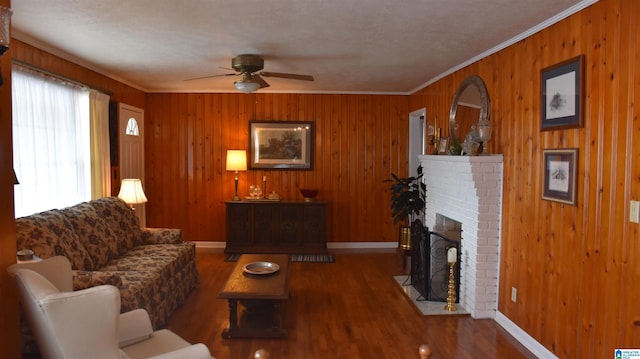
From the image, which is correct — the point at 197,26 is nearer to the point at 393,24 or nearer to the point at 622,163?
the point at 393,24

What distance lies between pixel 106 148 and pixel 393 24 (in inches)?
144

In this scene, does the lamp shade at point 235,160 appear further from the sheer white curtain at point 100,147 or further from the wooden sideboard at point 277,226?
the sheer white curtain at point 100,147

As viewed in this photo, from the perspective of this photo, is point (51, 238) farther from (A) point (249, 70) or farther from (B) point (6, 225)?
(A) point (249, 70)

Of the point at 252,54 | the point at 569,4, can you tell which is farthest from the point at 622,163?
the point at 252,54

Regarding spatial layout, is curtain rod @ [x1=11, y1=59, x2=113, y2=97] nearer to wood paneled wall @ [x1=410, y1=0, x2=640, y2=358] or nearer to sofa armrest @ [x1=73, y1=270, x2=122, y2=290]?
sofa armrest @ [x1=73, y1=270, x2=122, y2=290]

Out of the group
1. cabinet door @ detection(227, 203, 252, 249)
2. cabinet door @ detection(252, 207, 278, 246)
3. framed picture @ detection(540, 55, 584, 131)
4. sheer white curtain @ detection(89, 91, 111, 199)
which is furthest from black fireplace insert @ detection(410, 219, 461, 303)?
sheer white curtain @ detection(89, 91, 111, 199)

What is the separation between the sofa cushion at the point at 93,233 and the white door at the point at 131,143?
169cm

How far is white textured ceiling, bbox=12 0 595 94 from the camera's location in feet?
9.77

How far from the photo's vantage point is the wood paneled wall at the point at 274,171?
6988 mm

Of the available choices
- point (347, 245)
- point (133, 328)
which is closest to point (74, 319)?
point (133, 328)

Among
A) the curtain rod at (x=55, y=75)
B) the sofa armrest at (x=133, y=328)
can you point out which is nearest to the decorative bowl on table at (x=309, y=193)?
the curtain rod at (x=55, y=75)

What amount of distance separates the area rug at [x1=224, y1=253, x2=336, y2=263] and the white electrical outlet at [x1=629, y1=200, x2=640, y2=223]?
421 cm

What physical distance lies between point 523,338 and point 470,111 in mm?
2217

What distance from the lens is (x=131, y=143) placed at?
623cm
